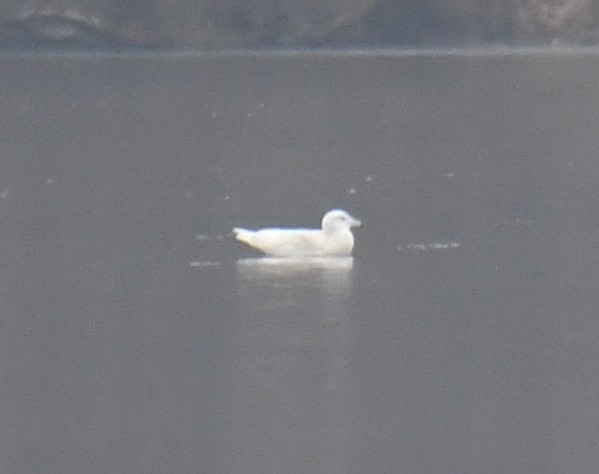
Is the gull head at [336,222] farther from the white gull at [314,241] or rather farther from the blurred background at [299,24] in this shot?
the blurred background at [299,24]

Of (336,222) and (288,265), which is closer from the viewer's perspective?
(288,265)

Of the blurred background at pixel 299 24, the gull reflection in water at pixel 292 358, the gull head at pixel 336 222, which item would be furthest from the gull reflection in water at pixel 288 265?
the blurred background at pixel 299 24

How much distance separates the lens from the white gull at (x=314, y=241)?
1045 centimetres

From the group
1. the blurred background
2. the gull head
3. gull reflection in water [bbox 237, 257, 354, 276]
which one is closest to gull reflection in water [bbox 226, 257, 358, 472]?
gull reflection in water [bbox 237, 257, 354, 276]

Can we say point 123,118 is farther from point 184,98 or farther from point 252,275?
point 252,275

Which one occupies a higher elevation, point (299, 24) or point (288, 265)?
point (299, 24)

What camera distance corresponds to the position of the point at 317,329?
865 cm

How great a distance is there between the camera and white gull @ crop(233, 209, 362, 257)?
412 inches

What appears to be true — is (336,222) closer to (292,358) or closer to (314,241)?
(314,241)

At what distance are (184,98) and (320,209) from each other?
11.9 meters

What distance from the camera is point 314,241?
1048cm

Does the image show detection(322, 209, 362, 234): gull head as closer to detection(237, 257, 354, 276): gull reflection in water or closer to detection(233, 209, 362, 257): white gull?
detection(233, 209, 362, 257): white gull

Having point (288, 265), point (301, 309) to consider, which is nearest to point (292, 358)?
point (301, 309)

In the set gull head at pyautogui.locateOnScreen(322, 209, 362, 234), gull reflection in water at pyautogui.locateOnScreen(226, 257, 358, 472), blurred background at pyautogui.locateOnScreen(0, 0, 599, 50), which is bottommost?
gull reflection in water at pyautogui.locateOnScreen(226, 257, 358, 472)
